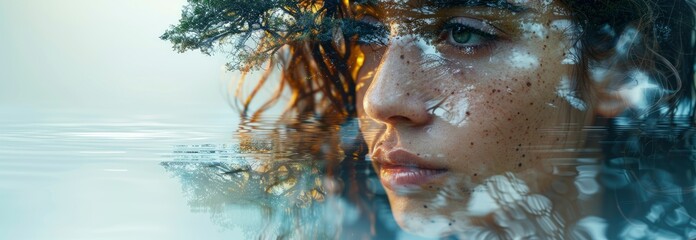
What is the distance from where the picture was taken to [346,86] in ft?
1.88

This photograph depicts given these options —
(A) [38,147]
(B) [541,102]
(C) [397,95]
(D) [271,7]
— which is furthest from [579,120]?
(A) [38,147]

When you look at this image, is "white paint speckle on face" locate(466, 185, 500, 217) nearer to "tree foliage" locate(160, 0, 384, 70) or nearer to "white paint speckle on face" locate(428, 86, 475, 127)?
"white paint speckle on face" locate(428, 86, 475, 127)

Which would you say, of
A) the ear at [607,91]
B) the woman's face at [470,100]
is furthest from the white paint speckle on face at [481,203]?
the ear at [607,91]

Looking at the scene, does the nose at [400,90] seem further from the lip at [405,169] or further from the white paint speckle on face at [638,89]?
the white paint speckle on face at [638,89]

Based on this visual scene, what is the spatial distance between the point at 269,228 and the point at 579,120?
0.25m

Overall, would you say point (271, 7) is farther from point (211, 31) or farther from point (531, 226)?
point (531, 226)

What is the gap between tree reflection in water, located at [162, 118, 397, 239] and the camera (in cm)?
53

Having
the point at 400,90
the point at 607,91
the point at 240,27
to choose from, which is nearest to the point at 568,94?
the point at 607,91

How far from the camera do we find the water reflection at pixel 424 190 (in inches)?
21.1

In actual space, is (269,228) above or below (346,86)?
below

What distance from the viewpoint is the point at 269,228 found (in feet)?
1.85

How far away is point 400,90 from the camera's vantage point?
0.53m

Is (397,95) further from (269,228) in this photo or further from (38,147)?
(38,147)

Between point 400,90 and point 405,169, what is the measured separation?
6cm
